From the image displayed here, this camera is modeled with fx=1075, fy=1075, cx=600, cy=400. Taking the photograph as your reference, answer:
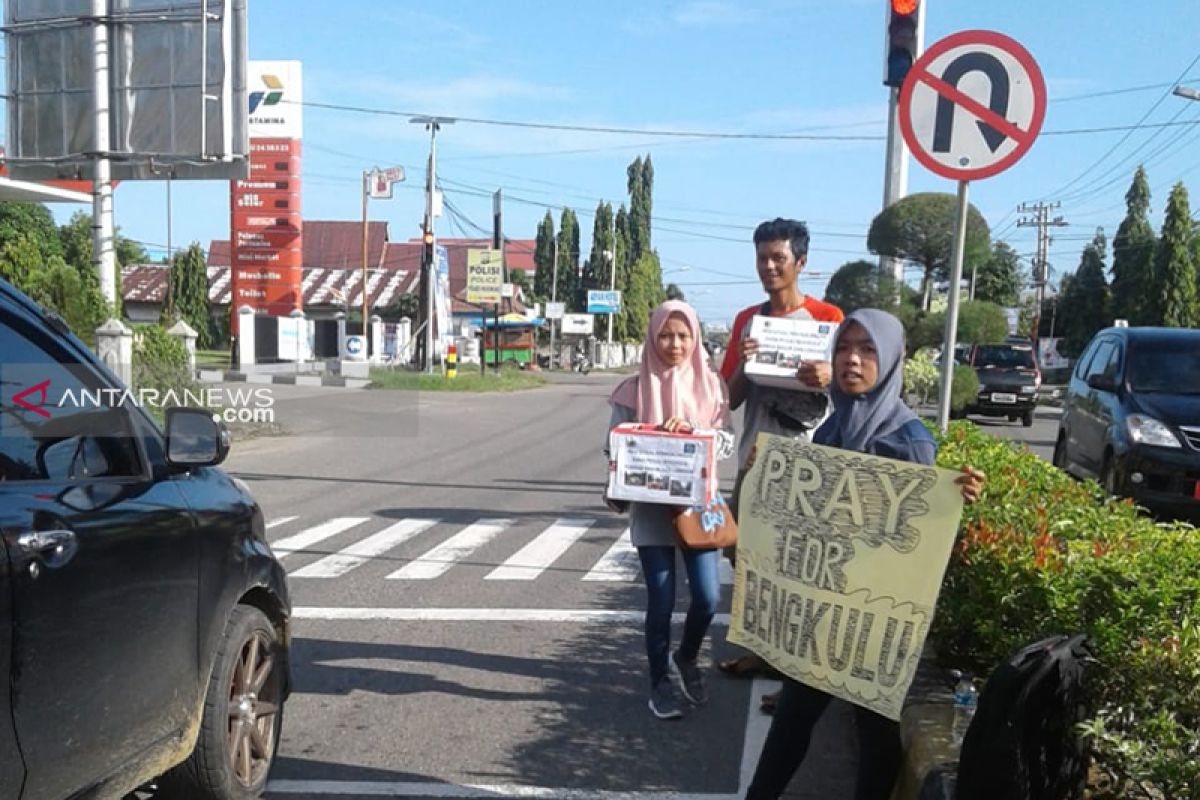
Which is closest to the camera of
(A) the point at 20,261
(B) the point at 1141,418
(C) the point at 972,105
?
(C) the point at 972,105

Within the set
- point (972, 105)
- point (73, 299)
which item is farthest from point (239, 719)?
point (73, 299)

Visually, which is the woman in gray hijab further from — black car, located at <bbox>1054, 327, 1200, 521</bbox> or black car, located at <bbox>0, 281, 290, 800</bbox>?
black car, located at <bbox>1054, 327, 1200, 521</bbox>

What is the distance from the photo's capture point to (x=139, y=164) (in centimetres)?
1590

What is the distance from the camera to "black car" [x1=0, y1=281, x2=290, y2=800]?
2.49 metres

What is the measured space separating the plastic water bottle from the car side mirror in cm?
234

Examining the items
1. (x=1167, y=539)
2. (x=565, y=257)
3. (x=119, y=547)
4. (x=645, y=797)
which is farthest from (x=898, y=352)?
(x=565, y=257)

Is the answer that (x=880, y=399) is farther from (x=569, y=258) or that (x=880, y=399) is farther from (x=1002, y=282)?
(x=569, y=258)

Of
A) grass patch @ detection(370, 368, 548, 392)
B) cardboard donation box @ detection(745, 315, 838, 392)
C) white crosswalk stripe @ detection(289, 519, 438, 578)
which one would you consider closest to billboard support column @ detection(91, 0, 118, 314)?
white crosswalk stripe @ detection(289, 519, 438, 578)

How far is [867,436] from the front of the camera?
3.11 meters

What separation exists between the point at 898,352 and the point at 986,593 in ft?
3.11

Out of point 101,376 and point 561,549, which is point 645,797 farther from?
point 561,549

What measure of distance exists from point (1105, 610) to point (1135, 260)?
57.5 m

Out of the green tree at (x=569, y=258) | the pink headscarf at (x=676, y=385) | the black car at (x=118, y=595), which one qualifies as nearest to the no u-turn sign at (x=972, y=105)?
the pink headscarf at (x=676, y=385)

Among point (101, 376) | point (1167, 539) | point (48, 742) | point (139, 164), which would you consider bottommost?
point (48, 742)
